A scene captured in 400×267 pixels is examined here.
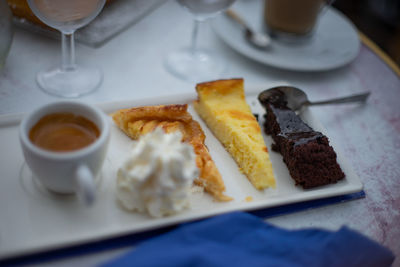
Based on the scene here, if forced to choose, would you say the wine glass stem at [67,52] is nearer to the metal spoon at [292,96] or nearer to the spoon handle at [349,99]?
the metal spoon at [292,96]

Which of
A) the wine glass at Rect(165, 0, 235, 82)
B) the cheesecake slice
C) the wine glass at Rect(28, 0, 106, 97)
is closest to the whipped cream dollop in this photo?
the cheesecake slice

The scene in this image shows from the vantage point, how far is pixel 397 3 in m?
2.46

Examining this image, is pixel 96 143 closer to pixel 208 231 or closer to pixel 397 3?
pixel 208 231

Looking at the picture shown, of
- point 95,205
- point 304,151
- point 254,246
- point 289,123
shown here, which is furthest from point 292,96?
point 95,205

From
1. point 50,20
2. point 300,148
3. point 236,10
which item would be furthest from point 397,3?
point 50,20

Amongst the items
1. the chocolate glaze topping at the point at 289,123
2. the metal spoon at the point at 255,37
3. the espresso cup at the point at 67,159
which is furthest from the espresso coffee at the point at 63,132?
the metal spoon at the point at 255,37

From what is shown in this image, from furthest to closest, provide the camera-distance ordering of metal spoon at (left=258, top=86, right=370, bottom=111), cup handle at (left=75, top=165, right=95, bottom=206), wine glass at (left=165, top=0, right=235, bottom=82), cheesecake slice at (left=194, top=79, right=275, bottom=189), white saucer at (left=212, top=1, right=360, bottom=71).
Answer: white saucer at (left=212, top=1, right=360, bottom=71), wine glass at (left=165, top=0, right=235, bottom=82), metal spoon at (left=258, top=86, right=370, bottom=111), cheesecake slice at (left=194, top=79, right=275, bottom=189), cup handle at (left=75, top=165, right=95, bottom=206)

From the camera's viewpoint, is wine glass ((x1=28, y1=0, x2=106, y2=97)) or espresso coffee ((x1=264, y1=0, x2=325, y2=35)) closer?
wine glass ((x1=28, y1=0, x2=106, y2=97))

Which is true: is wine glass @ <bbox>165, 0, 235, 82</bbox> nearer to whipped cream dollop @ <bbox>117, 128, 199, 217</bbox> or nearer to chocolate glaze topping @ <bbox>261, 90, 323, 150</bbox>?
chocolate glaze topping @ <bbox>261, 90, 323, 150</bbox>

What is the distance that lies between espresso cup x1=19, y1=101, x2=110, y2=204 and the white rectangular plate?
4 cm

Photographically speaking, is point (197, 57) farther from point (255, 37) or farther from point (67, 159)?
point (67, 159)

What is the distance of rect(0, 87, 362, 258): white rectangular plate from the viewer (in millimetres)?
674

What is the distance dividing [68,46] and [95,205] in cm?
51

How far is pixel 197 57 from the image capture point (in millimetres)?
1277
